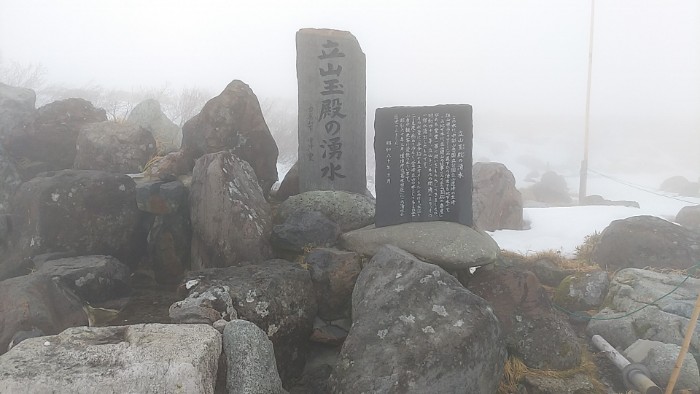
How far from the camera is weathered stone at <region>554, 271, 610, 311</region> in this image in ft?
19.4

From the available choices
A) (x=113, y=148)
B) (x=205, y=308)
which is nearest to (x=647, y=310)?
(x=205, y=308)

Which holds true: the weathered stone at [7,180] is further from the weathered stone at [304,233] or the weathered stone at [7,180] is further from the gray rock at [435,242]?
the gray rock at [435,242]

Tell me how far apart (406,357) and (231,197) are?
107 inches

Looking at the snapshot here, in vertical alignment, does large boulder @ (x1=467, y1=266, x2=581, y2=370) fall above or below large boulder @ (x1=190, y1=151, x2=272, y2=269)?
below

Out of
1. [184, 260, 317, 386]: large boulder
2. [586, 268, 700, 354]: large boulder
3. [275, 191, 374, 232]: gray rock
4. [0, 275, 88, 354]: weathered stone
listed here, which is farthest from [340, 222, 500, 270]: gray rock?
[0, 275, 88, 354]: weathered stone

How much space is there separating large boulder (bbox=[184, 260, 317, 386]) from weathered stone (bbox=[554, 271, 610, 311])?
352cm

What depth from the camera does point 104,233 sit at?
5.55 m

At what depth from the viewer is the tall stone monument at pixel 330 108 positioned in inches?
259

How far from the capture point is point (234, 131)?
6590 millimetres

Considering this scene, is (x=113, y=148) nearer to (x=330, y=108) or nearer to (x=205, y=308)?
(x=330, y=108)

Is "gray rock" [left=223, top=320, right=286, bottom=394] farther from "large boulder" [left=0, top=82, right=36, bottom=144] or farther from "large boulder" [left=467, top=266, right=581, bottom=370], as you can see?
"large boulder" [left=0, top=82, right=36, bottom=144]

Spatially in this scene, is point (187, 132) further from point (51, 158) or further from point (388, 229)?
point (388, 229)

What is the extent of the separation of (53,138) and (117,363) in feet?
20.4

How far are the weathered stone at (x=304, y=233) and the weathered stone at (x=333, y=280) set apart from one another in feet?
1.54
